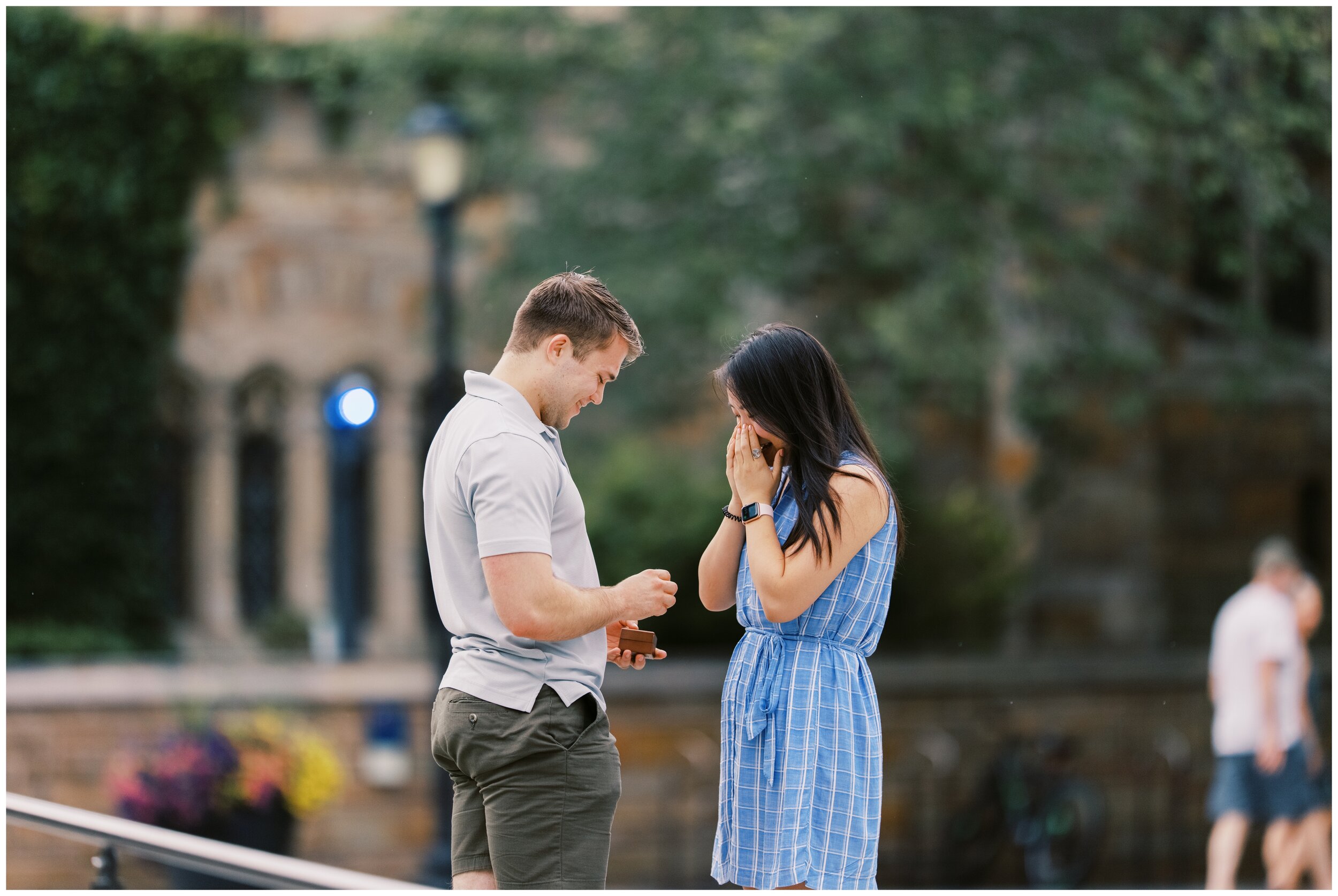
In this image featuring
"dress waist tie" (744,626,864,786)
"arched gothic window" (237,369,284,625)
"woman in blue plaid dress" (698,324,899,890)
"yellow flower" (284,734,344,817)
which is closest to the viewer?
"woman in blue plaid dress" (698,324,899,890)

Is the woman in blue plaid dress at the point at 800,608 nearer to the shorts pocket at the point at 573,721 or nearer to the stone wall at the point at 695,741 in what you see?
the shorts pocket at the point at 573,721

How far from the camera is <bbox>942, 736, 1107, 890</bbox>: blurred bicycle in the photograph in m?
9.32

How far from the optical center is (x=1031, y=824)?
934 cm

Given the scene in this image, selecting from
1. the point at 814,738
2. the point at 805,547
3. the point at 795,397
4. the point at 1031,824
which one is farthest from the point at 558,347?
the point at 1031,824

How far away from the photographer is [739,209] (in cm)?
997

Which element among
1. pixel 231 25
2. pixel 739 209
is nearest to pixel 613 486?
pixel 739 209

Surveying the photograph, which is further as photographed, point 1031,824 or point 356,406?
point 1031,824

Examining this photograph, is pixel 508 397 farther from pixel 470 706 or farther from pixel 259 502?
pixel 259 502

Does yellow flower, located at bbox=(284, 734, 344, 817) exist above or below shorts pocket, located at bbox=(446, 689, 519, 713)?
below

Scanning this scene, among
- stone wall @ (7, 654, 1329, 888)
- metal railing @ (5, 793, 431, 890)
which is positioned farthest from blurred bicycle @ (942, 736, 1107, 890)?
metal railing @ (5, 793, 431, 890)

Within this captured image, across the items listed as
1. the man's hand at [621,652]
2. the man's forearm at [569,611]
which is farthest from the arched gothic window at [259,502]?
the man's forearm at [569,611]

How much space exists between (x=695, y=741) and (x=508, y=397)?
6913mm

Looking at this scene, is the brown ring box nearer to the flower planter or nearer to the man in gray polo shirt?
the man in gray polo shirt

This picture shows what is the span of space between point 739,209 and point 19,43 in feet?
21.0
